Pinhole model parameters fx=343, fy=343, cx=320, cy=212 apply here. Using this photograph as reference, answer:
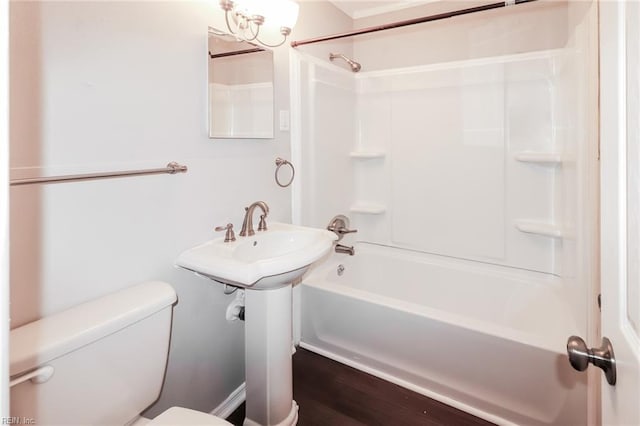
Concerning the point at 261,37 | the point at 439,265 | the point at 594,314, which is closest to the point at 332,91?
the point at 261,37

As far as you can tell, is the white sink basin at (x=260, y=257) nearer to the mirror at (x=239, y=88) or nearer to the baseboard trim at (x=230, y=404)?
the mirror at (x=239, y=88)

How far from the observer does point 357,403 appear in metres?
1.75

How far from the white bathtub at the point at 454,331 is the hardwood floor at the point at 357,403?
A: 2.4 inches

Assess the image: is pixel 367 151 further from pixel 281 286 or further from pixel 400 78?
pixel 281 286

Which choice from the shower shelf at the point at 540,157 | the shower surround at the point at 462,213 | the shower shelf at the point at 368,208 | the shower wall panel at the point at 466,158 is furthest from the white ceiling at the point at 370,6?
the shower shelf at the point at 368,208

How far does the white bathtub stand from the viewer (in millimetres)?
1480

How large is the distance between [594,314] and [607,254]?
88cm

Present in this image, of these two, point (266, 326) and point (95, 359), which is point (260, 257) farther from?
point (95, 359)

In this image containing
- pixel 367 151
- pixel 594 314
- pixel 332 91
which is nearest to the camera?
pixel 594 314

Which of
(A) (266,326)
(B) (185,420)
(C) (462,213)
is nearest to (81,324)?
(B) (185,420)

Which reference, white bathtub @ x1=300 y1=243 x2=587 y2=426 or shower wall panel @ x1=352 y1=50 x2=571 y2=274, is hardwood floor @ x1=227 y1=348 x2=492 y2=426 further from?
shower wall panel @ x1=352 y1=50 x2=571 y2=274

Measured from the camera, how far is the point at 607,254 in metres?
0.62

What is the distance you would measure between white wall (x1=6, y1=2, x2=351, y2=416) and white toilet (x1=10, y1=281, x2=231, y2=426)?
150 mm

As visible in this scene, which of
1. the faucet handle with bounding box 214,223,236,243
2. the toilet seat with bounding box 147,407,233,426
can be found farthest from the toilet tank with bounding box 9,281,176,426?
the faucet handle with bounding box 214,223,236,243
